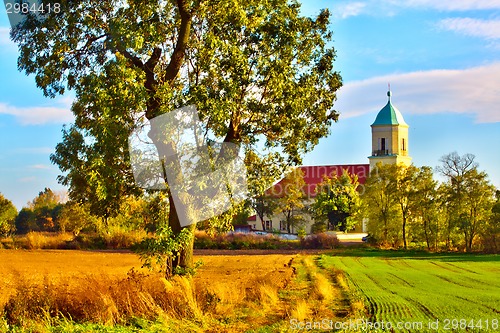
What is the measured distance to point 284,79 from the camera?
22.3 meters

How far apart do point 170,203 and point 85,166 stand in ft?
10.8

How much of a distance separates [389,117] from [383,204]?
4576 centimetres

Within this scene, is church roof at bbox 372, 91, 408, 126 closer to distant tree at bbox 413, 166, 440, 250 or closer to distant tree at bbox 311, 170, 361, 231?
distant tree at bbox 311, 170, 361, 231

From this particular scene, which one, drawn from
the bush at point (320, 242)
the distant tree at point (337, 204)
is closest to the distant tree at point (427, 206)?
the bush at point (320, 242)

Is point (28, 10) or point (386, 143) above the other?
point (386, 143)

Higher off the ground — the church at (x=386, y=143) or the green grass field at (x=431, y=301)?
the church at (x=386, y=143)

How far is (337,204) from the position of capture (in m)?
93.4

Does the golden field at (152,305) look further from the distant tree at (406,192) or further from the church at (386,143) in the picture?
the church at (386,143)

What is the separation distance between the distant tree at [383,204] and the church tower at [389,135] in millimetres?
41519

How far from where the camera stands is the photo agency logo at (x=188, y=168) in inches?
830

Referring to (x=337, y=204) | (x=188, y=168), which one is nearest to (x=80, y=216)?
(x=337, y=204)

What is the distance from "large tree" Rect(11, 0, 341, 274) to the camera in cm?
1992

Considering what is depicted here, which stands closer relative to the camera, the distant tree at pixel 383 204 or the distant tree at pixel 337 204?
the distant tree at pixel 383 204

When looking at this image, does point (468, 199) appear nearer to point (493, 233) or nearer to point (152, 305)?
point (493, 233)
